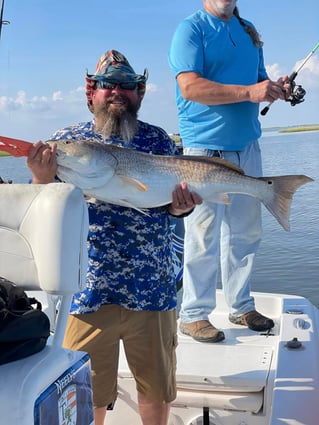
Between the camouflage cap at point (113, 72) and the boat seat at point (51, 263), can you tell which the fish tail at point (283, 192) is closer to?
the camouflage cap at point (113, 72)

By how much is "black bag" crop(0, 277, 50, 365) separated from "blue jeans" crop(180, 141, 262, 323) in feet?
6.06

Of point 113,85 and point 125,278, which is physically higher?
point 113,85

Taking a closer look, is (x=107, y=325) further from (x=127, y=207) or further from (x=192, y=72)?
(x=192, y=72)

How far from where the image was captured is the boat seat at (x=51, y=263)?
1.67m

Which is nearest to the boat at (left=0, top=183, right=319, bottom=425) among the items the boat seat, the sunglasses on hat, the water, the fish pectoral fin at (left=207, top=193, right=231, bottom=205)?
the boat seat

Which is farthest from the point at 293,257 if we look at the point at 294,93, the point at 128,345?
the point at 128,345

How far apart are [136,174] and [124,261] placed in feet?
1.28

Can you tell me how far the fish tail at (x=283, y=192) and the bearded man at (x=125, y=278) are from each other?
596mm

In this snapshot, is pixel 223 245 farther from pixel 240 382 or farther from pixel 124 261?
pixel 124 261

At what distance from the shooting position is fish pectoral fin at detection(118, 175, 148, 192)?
8.26 feet

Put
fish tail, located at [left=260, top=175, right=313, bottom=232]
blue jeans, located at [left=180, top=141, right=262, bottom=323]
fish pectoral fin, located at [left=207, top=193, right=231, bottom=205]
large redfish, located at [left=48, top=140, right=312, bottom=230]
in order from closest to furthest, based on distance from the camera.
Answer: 1. large redfish, located at [left=48, top=140, right=312, bottom=230]
2. fish pectoral fin, located at [left=207, top=193, right=231, bottom=205]
3. fish tail, located at [left=260, top=175, right=313, bottom=232]
4. blue jeans, located at [left=180, top=141, right=262, bottom=323]

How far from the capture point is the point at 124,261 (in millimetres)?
2467

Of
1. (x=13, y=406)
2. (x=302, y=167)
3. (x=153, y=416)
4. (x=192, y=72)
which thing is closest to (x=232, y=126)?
(x=192, y=72)

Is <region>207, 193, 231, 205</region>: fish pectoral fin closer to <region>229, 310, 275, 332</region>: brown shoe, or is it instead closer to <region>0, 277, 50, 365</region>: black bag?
<region>229, 310, 275, 332</region>: brown shoe
